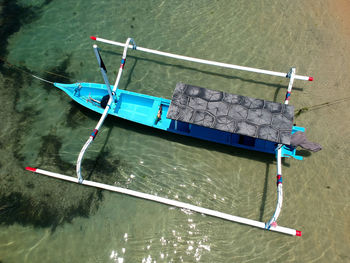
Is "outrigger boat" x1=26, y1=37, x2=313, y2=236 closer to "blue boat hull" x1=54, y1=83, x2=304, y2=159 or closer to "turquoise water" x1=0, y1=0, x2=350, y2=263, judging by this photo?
"blue boat hull" x1=54, y1=83, x2=304, y2=159

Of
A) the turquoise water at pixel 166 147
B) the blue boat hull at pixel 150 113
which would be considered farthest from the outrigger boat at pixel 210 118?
the turquoise water at pixel 166 147

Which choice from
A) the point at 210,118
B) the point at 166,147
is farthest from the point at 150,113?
the point at 210,118

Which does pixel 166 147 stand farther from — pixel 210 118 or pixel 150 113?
pixel 210 118

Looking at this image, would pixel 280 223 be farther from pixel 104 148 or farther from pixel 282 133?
pixel 104 148

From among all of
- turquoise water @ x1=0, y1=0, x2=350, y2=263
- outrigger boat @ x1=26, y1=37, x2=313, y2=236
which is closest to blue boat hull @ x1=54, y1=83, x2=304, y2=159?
outrigger boat @ x1=26, y1=37, x2=313, y2=236

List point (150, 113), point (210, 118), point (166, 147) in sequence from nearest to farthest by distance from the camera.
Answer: point (210, 118)
point (150, 113)
point (166, 147)

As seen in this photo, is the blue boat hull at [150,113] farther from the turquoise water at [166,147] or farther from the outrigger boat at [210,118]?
the turquoise water at [166,147]
